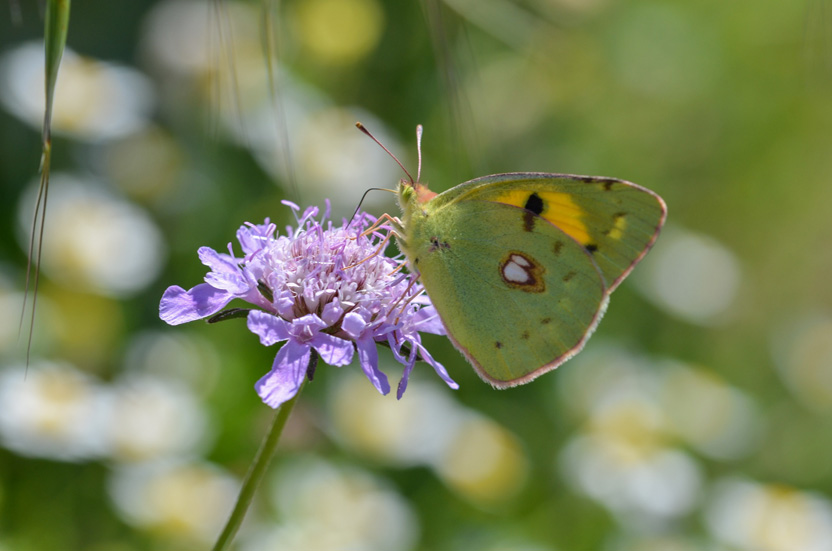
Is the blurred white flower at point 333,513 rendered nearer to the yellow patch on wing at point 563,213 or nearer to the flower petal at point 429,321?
the flower petal at point 429,321

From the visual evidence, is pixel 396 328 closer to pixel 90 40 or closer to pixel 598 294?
pixel 598 294

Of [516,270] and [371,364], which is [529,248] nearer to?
[516,270]

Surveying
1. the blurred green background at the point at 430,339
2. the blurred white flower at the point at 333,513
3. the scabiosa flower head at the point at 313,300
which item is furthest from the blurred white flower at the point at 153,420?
the scabiosa flower head at the point at 313,300

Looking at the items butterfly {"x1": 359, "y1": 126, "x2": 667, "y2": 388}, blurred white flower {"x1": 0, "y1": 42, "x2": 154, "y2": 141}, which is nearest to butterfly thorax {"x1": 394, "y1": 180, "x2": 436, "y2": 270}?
butterfly {"x1": 359, "y1": 126, "x2": 667, "y2": 388}

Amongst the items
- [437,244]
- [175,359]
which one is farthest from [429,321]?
[175,359]

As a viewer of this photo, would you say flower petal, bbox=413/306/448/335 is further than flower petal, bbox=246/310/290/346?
Yes

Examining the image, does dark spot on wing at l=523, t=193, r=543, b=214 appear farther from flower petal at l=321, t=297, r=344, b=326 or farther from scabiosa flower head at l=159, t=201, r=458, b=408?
flower petal at l=321, t=297, r=344, b=326
